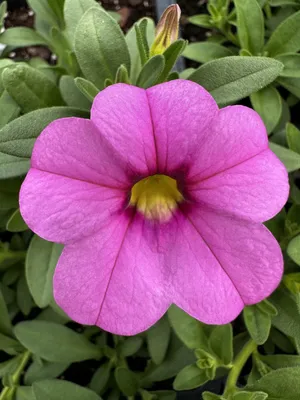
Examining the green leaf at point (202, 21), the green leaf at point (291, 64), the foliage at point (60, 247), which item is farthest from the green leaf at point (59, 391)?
the green leaf at point (202, 21)

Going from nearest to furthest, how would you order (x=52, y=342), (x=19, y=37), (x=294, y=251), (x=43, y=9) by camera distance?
(x=294, y=251) → (x=52, y=342) → (x=43, y=9) → (x=19, y=37)

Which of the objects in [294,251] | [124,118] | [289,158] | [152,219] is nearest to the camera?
[124,118]

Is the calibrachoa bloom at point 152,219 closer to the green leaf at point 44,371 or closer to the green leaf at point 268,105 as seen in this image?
the green leaf at point 268,105

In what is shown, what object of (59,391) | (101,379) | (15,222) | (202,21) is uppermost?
(202,21)

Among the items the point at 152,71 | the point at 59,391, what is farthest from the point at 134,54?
the point at 59,391

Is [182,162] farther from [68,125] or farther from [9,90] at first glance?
[9,90]

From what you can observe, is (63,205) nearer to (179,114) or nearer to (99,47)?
(179,114)

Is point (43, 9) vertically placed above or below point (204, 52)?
above

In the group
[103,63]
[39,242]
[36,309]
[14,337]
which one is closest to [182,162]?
[103,63]
